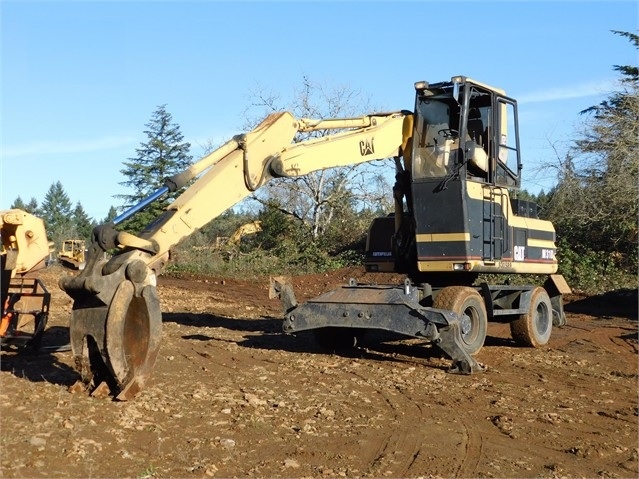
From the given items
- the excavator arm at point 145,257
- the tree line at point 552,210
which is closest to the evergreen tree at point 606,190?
the tree line at point 552,210

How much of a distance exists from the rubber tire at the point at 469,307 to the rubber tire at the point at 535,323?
1494 millimetres

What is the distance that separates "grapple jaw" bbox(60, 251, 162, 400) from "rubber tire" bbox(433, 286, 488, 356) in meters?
4.53

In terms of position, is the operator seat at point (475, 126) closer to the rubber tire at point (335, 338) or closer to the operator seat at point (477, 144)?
the operator seat at point (477, 144)

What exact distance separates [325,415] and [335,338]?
14.3ft

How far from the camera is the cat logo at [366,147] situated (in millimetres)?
11312

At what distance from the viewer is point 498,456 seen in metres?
6.52

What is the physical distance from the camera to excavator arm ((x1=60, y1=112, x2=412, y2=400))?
757cm

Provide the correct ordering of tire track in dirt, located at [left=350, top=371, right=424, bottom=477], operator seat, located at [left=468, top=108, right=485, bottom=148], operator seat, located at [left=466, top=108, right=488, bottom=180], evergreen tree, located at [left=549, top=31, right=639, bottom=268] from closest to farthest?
tire track in dirt, located at [left=350, top=371, right=424, bottom=477] → operator seat, located at [left=466, top=108, right=488, bottom=180] → operator seat, located at [left=468, top=108, right=485, bottom=148] → evergreen tree, located at [left=549, top=31, right=639, bottom=268]

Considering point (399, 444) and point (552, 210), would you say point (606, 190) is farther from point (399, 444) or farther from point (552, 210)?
point (399, 444)

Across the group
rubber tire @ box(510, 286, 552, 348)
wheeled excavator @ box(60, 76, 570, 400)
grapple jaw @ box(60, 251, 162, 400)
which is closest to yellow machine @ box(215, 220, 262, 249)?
wheeled excavator @ box(60, 76, 570, 400)

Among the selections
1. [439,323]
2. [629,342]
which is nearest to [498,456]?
[439,323]

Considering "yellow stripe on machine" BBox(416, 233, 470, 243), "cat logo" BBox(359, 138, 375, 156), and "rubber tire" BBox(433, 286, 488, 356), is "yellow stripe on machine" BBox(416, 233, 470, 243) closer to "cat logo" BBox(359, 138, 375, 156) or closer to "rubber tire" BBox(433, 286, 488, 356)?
"rubber tire" BBox(433, 286, 488, 356)

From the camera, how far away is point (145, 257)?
8016 millimetres

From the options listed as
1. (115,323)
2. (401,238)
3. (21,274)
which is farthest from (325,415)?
(401,238)
